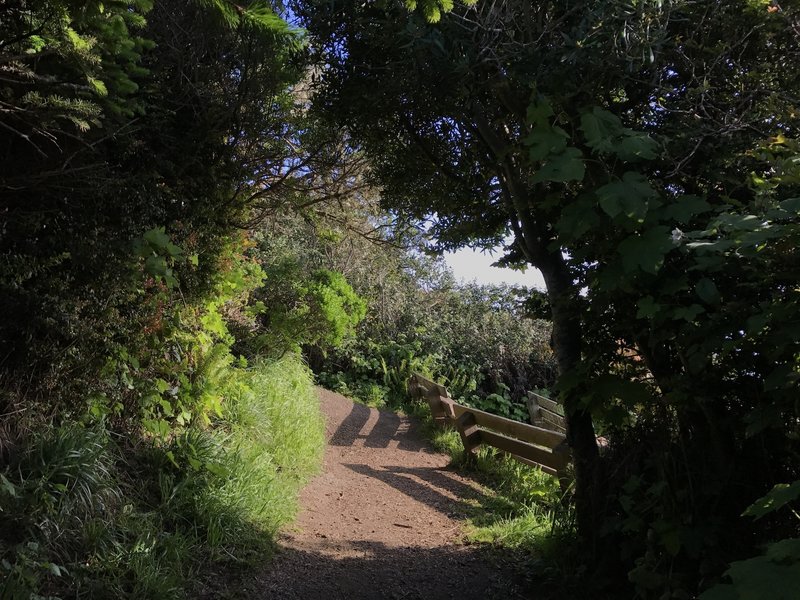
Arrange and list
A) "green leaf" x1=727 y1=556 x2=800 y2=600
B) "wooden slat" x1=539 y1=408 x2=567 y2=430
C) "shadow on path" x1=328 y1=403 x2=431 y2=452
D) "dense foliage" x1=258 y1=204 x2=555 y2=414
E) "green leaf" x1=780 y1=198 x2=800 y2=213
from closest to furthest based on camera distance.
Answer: "green leaf" x1=727 y1=556 x2=800 y2=600, "green leaf" x1=780 y1=198 x2=800 y2=213, "wooden slat" x1=539 y1=408 x2=567 y2=430, "shadow on path" x1=328 y1=403 x2=431 y2=452, "dense foliage" x1=258 y1=204 x2=555 y2=414

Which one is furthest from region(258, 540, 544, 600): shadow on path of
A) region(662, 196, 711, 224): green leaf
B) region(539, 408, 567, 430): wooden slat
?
region(539, 408, 567, 430): wooden slat

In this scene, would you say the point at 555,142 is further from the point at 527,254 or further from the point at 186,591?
the point at 186,591

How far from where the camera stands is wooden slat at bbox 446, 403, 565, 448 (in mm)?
6348

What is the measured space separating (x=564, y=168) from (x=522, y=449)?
16.2 ft

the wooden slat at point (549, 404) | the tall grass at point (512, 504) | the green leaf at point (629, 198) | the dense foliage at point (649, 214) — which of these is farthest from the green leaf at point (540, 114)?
the wooden slat at point (549, 404)

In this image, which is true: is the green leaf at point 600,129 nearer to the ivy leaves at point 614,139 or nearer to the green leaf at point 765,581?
the ivy leaves at point 614,139

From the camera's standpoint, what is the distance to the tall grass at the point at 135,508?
10.6 ft

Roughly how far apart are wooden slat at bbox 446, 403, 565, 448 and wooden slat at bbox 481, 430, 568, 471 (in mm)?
91

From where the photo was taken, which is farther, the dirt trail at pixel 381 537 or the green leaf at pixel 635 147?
the dirt trail at pixel 381 537

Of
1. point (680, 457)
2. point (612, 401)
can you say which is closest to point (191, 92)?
point (612, 401)

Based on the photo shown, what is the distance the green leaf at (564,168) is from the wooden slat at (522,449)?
377 cm

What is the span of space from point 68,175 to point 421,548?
13.3 ft

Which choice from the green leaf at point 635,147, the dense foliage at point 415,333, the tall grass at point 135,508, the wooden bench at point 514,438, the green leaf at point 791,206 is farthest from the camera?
the dense foliage at point 415,333

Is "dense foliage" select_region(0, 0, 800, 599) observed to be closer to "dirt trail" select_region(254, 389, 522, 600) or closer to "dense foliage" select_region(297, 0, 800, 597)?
"dense foliage" select_region(297, 0, 800, 597)
